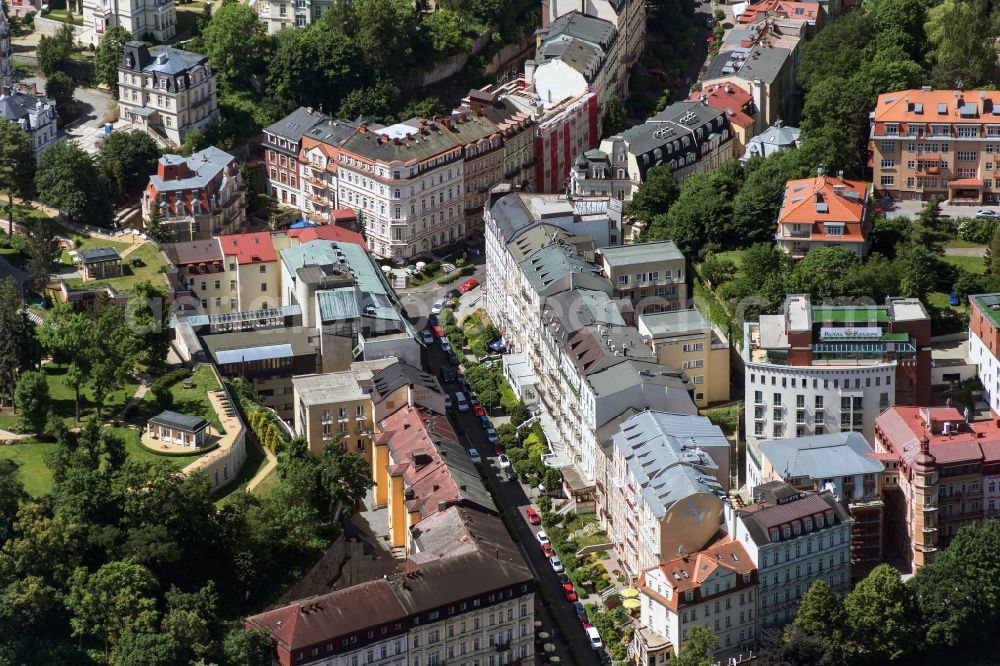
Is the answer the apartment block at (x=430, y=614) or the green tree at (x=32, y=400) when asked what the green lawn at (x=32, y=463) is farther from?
the apartment block at (x=430, y=614)

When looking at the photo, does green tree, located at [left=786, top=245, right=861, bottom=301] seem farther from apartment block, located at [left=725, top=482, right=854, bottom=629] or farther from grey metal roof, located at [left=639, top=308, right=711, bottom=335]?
apartment block, located at [left=725, top=482, right=854, bottom=629]

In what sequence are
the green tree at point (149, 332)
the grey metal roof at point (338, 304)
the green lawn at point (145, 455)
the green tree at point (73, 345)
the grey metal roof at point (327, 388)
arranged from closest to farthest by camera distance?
the green lawn at point (145, 455), the green tree at point (73, 345), the grey metal roof at point (327, 388), the green tree at point (149, 332), the grey metal roof at point (338, 304)

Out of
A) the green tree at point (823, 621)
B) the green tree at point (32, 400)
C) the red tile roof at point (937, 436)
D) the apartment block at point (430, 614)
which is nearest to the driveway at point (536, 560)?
the apartment block at point (430, 614)

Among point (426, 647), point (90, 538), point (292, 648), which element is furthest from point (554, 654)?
point (90, 538)

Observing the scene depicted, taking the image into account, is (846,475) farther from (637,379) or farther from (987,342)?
(987,342)

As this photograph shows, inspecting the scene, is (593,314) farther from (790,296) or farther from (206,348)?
(206,348)

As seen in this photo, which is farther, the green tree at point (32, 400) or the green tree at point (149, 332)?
the green tree at point (149, 332)
